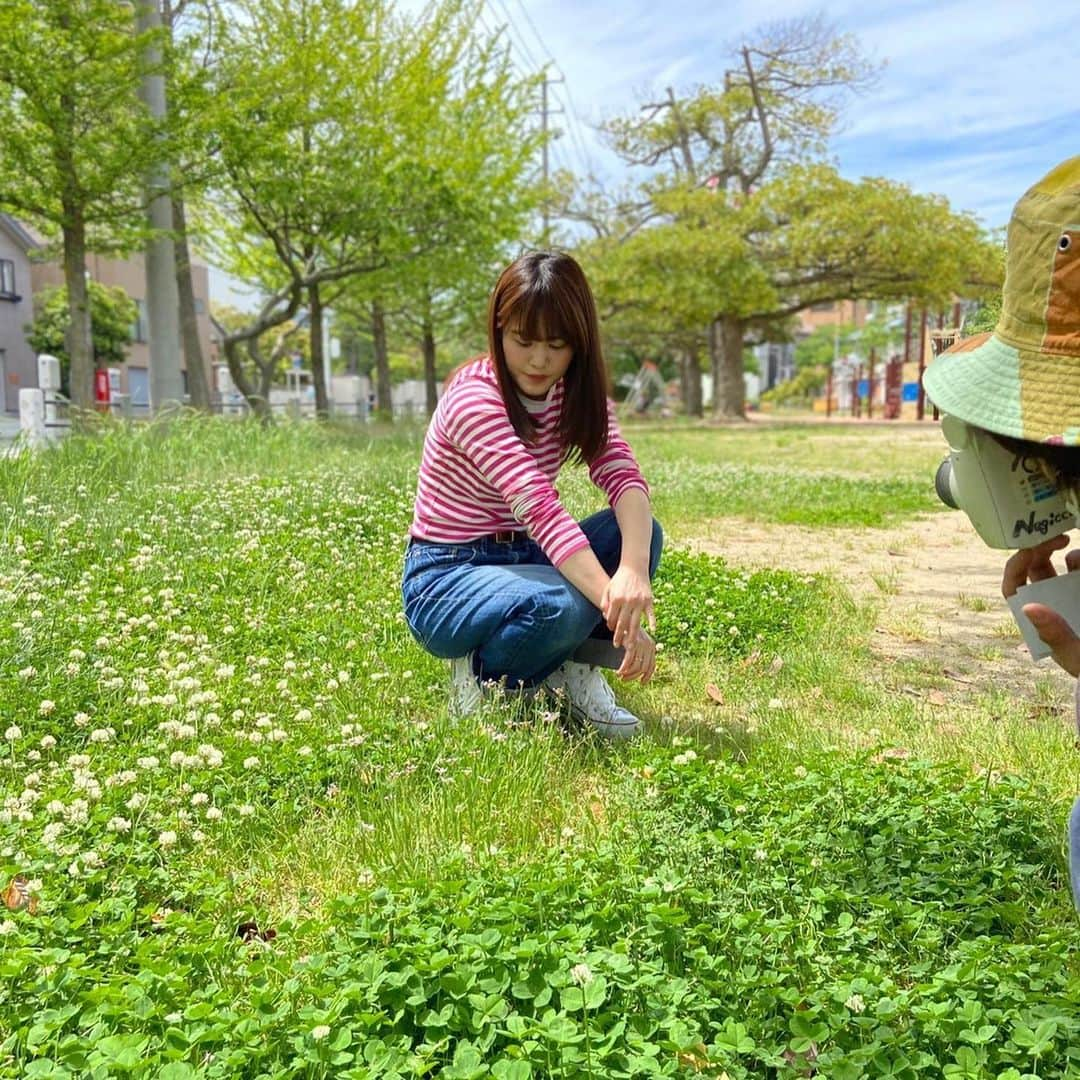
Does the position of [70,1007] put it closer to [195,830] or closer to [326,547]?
[195,830]

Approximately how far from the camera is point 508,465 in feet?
9.87

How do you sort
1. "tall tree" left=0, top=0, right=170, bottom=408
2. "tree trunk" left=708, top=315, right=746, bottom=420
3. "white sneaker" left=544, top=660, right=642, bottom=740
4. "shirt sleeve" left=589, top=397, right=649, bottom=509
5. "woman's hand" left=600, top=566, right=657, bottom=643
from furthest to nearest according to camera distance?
"tree trunk" left=708, top=315, right=746, bottom=420
"tall tree" left=0, top=0, right=170, bottom=408
"shirt sleeve" left=589, top=397, right=649, bottom=509
"white sneaker" left=544, top=660, right=642, bottom=740
"woman's hand" left=600, top=566, right=657, bottom=643

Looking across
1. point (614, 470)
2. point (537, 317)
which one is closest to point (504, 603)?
point (614, 470)

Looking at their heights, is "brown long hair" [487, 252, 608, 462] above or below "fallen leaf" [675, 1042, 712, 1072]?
above

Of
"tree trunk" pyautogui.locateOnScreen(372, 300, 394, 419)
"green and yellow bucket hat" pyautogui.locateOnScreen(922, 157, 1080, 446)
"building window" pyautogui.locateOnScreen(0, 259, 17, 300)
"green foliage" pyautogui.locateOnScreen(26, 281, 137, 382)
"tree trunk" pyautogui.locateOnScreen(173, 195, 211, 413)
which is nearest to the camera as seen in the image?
"green and yellow bucket hat" pyautogui.locateOnScreen(922, 157, 1080, 446)

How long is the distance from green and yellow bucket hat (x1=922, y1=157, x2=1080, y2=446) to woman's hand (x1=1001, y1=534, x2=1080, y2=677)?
0.35 meters

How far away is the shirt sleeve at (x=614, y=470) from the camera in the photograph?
3.33 m

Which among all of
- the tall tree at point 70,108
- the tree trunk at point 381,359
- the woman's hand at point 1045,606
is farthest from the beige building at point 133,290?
the woman's hand at point 1045,606

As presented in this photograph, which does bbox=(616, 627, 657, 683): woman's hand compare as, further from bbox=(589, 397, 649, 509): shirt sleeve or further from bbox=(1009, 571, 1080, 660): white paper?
bbox=(1009, 571, 1080, 660): white paper

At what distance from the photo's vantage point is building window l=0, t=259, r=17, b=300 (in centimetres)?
3300

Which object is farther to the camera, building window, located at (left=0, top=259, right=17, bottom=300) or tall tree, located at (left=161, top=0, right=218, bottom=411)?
building window, located at (left=0, top=259, right=17, bottom=300)

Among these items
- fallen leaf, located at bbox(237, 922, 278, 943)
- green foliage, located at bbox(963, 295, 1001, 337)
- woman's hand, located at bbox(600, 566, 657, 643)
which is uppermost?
green foliage, located at bbox(963, 295, 1001, 337)

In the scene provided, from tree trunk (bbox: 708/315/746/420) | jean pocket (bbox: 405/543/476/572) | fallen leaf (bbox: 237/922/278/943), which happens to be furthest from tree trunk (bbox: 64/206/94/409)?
tree trunk (bbox: 708/315/746/420)

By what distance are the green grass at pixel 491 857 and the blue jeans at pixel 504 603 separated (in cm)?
19
